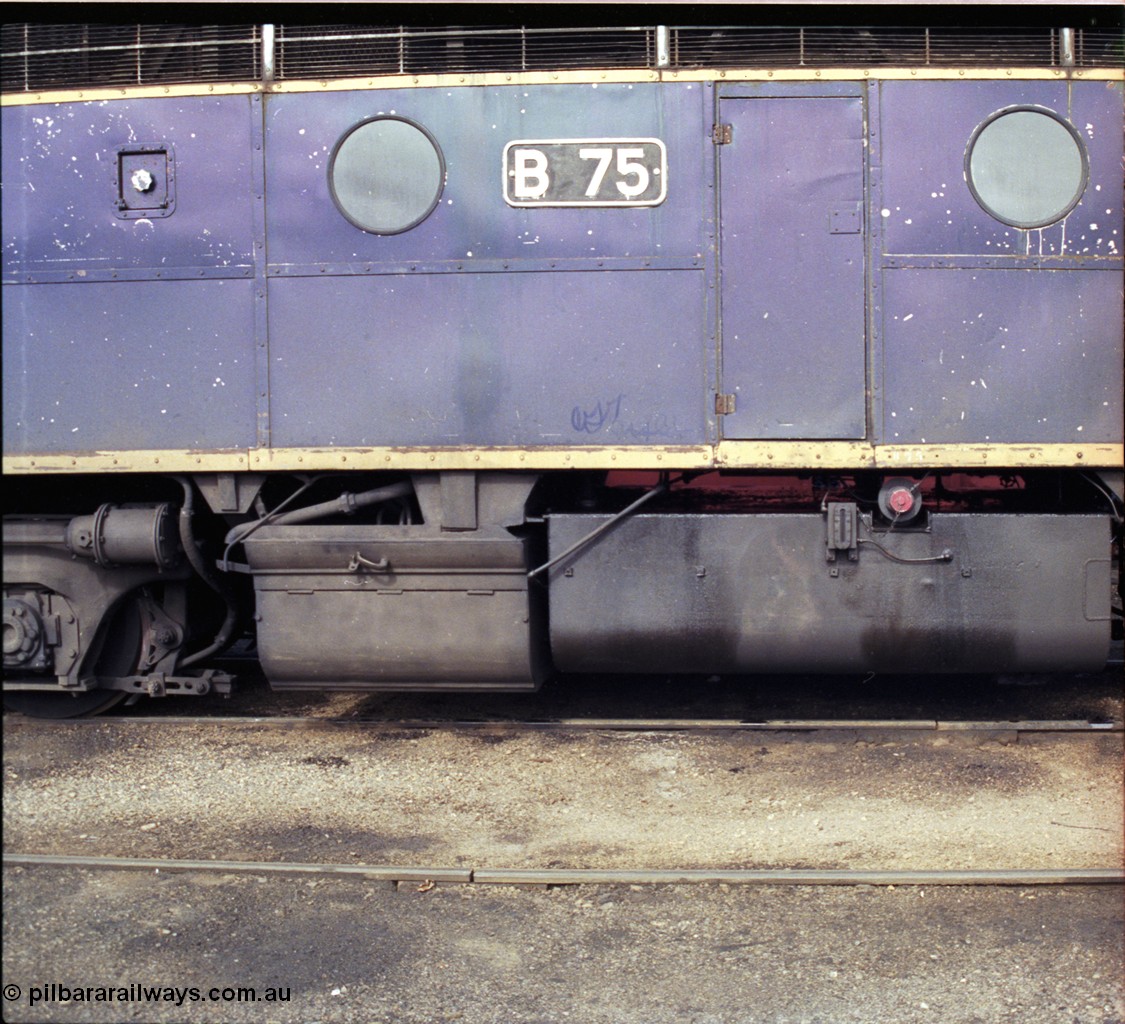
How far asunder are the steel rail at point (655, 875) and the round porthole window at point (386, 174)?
271cm

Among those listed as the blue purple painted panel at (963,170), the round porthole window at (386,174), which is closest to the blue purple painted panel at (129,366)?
the round porthole window at (386,174)

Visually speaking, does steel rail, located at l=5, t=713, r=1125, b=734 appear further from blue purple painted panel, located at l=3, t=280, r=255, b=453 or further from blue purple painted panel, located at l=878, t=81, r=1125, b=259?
blue purple painted panel, located at l=878, t=81, r=1125, b=259

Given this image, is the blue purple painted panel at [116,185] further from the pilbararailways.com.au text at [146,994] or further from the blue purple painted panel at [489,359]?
the pilbararailways.com.au text at [146,994]

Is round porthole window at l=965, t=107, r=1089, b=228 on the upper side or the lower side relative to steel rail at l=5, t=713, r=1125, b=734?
upper

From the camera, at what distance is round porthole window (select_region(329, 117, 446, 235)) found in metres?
4.73

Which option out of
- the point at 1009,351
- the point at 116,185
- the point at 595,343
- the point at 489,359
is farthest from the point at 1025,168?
the point at 116,185

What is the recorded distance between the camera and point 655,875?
360 cm

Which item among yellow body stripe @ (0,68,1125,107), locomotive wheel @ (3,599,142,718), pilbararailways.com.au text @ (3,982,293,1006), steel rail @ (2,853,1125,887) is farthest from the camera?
locomotive wheel @ (3,599,142,718)

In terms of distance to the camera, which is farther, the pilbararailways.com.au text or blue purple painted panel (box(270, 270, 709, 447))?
blue purple painted panel (box(270, 270, 709, 447))

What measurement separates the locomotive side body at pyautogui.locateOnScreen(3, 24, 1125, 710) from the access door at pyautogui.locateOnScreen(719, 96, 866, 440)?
0.01 meters

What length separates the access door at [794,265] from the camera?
4648 mm

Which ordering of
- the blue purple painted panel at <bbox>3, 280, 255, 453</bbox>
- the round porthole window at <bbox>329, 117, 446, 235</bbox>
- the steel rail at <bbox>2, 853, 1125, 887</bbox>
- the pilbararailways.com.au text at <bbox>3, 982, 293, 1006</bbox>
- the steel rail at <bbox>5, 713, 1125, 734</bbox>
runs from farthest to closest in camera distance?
the steel rail at <bbox>5, 713, 1125, 734</bbox> < the blue purple painted panel at <bbox>3, 280, 255, 453</bbox> < the round porthole window at <bbox>329, 117, 446, 235</bbox> < the steel rail at <bbox>2, 853, 1125, 887</bbox> < the pilbararailways.com.au text at <bbox>3, 982, 293, 1006</bbox>

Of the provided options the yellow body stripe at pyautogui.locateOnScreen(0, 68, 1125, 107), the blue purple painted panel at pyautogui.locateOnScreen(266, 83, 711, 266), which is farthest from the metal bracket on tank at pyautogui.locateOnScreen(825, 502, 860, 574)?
the yellow body stripe at pyautogui.locateOnScreen(0, 68, 1125, 107)

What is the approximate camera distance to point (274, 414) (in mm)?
4828
